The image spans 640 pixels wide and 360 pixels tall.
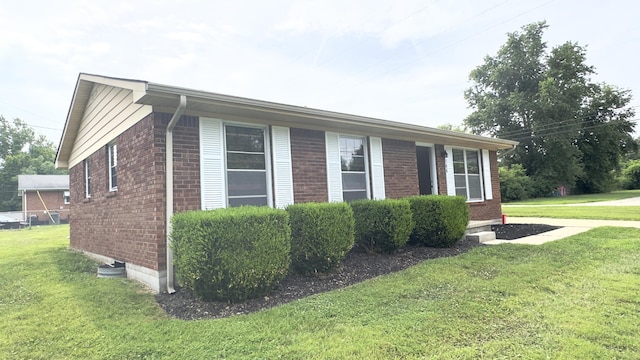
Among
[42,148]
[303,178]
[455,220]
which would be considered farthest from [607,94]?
[42,148]

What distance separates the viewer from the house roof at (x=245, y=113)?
473cm

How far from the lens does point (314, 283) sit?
493 centimetres

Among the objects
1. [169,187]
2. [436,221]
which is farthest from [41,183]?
[436,221]

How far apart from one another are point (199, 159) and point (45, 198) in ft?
98.1

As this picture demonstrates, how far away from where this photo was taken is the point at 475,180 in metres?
10.8

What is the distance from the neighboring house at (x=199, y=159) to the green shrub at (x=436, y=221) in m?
Result: 1.18

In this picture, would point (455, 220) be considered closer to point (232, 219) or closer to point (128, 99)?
point (232, 219)

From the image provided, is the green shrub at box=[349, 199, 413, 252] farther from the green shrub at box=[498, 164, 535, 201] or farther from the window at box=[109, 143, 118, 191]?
the green shrub at box=[498, 164, 535, 201]

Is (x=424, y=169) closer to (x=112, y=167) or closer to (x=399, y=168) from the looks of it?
(x=399, y=168)

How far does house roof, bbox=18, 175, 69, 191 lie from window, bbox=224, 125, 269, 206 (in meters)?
29.0

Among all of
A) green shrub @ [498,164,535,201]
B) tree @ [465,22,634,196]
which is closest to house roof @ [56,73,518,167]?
green shrub @ [498,164,535,201]

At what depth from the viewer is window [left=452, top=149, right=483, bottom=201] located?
10250 mm

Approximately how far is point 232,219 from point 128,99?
350 cm

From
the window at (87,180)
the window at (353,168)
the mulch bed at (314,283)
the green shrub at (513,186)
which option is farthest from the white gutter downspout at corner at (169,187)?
the green shrub at (513,186)
